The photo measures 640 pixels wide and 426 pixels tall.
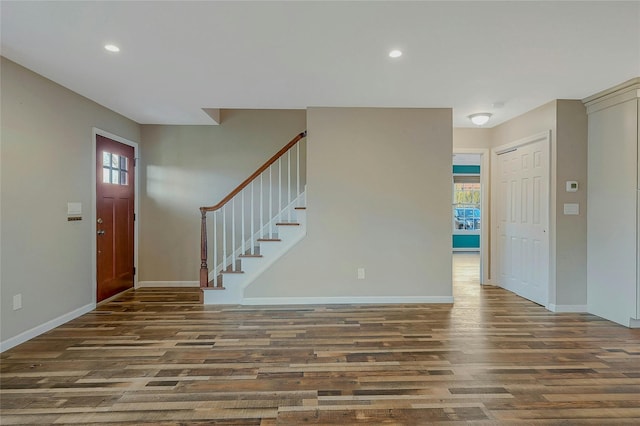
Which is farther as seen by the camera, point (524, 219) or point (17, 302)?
point (524, 219)

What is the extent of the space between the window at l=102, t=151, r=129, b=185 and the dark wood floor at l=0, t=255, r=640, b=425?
5.82ft

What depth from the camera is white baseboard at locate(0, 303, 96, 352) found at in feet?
9.11

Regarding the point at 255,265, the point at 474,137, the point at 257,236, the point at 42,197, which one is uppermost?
the point at 474,137

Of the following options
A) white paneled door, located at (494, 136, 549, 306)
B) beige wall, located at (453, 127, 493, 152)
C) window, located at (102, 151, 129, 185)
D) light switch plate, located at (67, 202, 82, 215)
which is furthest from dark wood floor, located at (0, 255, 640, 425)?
beige wall, located at (453, 127, 493, 152)

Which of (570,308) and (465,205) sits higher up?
(465,205)

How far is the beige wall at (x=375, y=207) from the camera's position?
4059 mm

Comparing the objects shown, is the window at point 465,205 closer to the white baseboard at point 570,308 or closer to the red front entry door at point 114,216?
the white baseboard at point 570,308

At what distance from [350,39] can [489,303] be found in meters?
3.58

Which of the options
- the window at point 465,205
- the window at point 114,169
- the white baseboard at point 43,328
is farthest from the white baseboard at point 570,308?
the window at point 114,169

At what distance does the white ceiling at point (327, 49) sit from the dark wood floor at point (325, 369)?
2.47 meters

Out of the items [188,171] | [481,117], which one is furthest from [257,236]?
[481,117]

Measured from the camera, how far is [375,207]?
4086 mm

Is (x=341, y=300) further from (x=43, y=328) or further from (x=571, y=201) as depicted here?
(x=43, y=328)

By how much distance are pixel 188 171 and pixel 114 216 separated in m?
1.20
